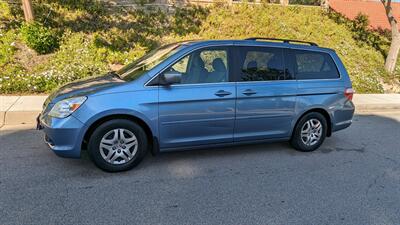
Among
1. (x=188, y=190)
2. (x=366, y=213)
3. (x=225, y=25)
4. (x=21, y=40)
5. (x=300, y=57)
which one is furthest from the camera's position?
(x=225, y=25)

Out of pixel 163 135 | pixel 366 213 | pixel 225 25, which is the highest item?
pixel 225 25

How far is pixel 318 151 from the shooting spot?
523cm

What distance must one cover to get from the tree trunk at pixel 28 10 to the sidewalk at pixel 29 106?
3414 mm

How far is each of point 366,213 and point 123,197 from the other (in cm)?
256

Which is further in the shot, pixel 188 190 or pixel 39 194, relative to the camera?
pixel 188 190

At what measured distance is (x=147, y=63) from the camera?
449 centimetres

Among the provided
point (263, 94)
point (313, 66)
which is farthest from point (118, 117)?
point (313, 66)

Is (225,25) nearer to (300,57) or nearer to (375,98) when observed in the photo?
(375,98)

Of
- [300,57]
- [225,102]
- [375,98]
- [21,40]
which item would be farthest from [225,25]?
[225,102]

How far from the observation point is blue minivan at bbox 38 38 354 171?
12.7 feet

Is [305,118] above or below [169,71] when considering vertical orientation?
below

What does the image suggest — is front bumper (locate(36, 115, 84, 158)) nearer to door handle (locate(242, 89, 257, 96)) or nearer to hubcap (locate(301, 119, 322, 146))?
door handle (locate(242, 89, 257, 96))

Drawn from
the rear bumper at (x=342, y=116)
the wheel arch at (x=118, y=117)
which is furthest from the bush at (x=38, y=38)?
the rear bumper at (x=342, y=116)

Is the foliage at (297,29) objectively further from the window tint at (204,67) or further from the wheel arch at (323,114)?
the window tint at (204,67)
